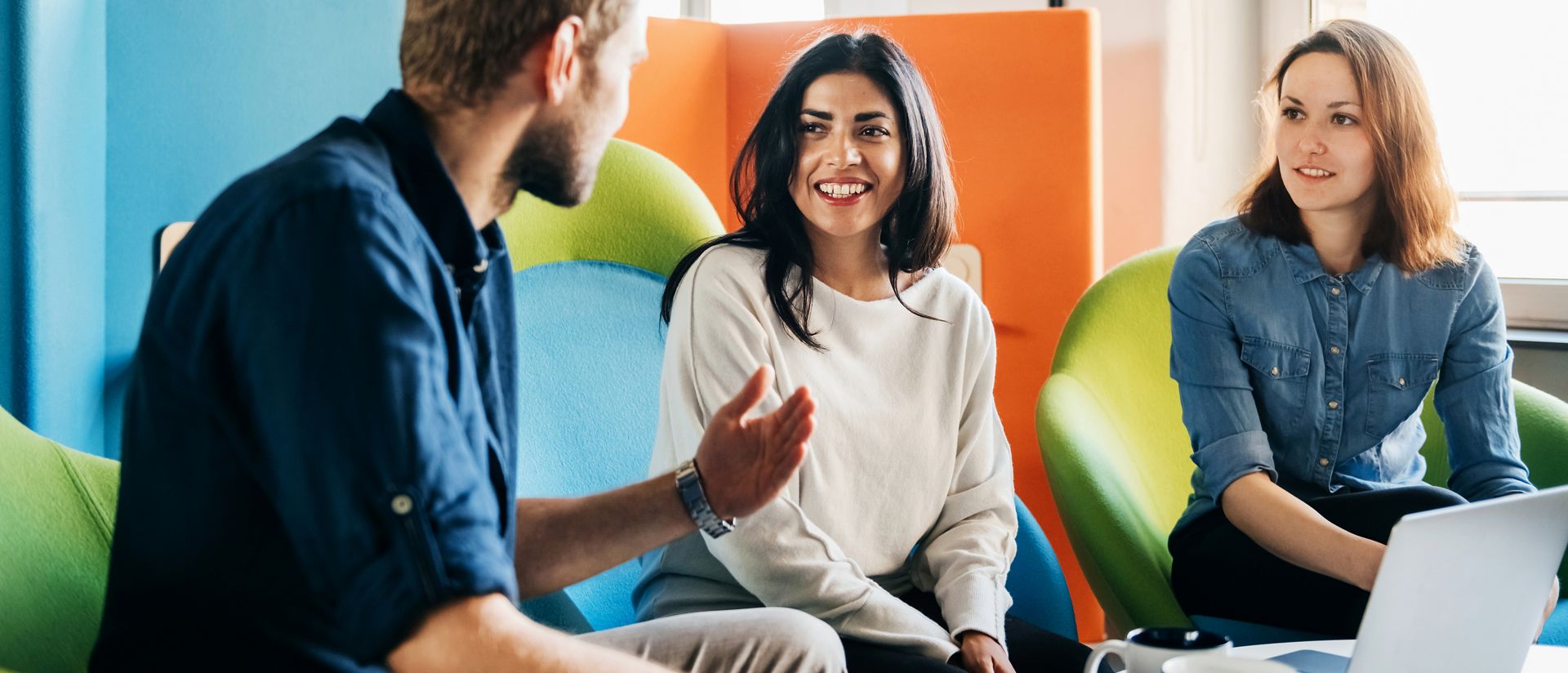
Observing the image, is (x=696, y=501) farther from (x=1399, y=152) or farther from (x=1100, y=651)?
(x=1399, y=152)

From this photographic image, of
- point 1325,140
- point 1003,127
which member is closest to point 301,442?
point 1325,140

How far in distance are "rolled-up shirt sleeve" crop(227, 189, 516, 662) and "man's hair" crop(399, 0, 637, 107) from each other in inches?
7.2

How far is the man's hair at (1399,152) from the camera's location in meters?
1.83

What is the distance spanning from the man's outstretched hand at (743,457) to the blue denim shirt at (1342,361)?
88 centimetres

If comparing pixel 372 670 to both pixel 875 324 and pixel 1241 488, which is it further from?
pixel 1241 488

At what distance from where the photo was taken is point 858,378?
1.69m

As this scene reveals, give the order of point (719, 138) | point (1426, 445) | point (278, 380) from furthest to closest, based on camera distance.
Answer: point (719, 138) → point (1426, 445) → point (278, 380)

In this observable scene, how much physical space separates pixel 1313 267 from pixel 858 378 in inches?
28.1

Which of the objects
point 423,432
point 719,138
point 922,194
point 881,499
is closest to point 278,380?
point 423,432

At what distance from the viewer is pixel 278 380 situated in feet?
2.49

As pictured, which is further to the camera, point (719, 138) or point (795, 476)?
point (719, 138)

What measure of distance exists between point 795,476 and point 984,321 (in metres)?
0.40

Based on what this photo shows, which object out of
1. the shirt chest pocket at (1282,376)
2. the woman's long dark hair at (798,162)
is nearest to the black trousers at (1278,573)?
the shirt chest pocket at (1282,376)

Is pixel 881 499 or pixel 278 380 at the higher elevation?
pixel 278 380
